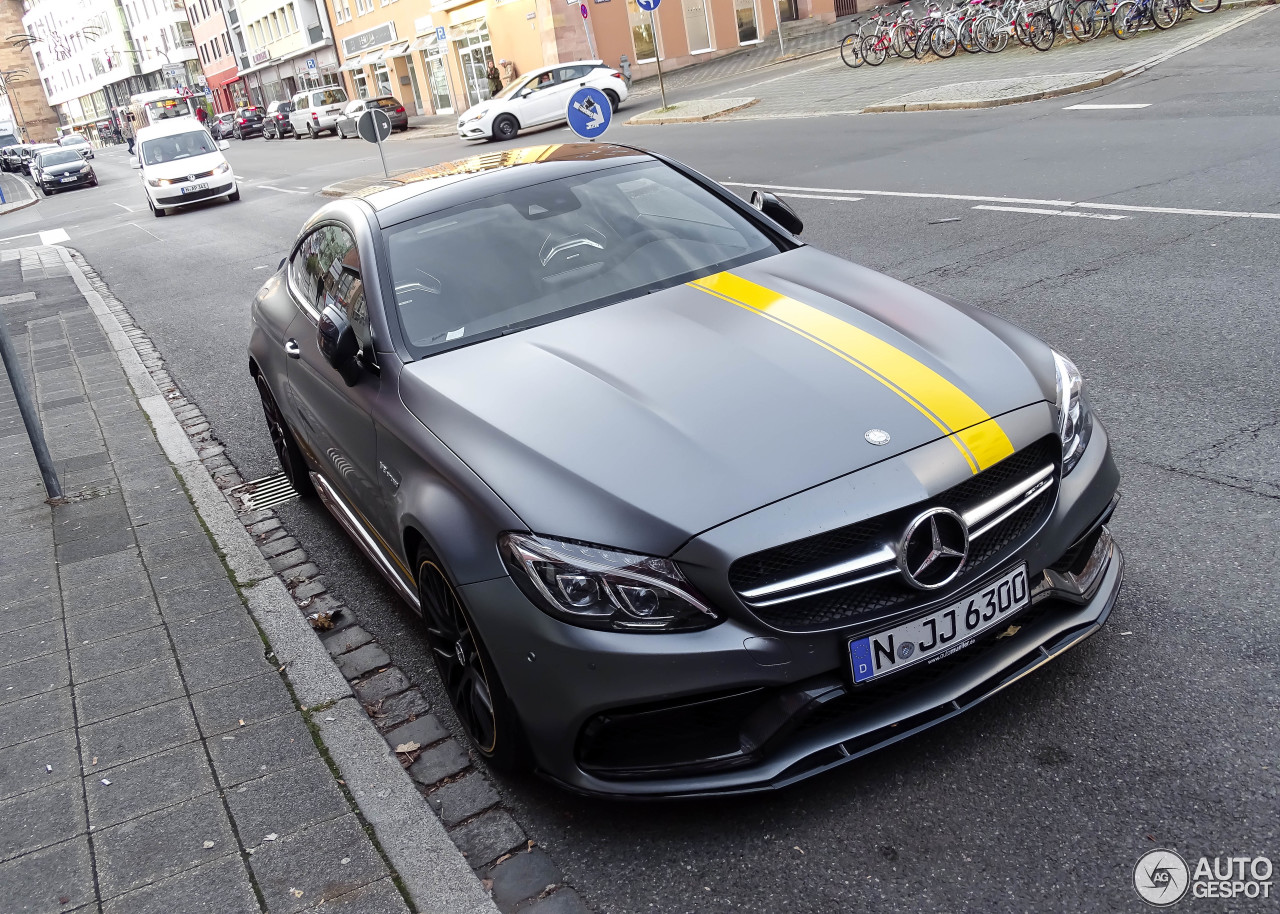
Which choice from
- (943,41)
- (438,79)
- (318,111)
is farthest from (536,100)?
(438,79)

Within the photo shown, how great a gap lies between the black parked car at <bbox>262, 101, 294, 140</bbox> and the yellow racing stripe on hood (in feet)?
180

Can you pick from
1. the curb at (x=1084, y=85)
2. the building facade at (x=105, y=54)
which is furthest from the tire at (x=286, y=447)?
the building facade at (x=105, y=54)

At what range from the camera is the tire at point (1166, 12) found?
21.2 meters

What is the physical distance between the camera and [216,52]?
316 feet

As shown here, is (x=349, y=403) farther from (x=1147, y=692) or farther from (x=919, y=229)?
(x=919, y=229)

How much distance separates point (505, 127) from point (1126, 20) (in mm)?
15907

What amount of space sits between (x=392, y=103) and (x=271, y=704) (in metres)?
43.0

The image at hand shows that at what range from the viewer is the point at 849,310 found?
12.4 ft

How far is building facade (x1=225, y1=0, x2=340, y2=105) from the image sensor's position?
69125 mm

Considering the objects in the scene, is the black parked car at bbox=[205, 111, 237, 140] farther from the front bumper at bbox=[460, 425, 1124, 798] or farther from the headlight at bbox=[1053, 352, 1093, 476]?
the front bumper at bbox=[460, 425, 1124, 798]

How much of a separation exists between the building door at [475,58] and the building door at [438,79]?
2088 millimetres

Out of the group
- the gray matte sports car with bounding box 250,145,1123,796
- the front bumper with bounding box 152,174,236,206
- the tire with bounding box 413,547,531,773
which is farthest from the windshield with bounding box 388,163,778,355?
Result: the front bumper with bounding box 152,174,236,206

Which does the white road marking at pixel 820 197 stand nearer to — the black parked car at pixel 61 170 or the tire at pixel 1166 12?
the tire at pixel 1166 12

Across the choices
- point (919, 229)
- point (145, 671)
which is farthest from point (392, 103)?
point (145, 671)
